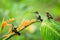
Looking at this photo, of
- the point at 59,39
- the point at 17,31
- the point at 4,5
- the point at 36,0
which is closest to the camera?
the point at 59,39

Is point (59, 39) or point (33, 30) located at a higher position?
point (59, 39)

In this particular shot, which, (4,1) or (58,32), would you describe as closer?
(58,32)

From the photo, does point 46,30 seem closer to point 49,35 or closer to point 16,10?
point 49,35

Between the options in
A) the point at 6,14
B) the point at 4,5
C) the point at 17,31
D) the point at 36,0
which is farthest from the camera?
the point at 36,0

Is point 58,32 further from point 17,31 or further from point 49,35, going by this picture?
point 17,31

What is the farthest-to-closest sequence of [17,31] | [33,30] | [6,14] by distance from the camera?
[33,30], [6,14], [17,31]

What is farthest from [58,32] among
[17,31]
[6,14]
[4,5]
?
[4,5]

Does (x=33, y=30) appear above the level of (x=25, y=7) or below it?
below

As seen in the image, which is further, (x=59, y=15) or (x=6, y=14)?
(x=59, y=15)

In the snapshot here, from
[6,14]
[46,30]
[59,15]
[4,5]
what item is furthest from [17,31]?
[59,15]
